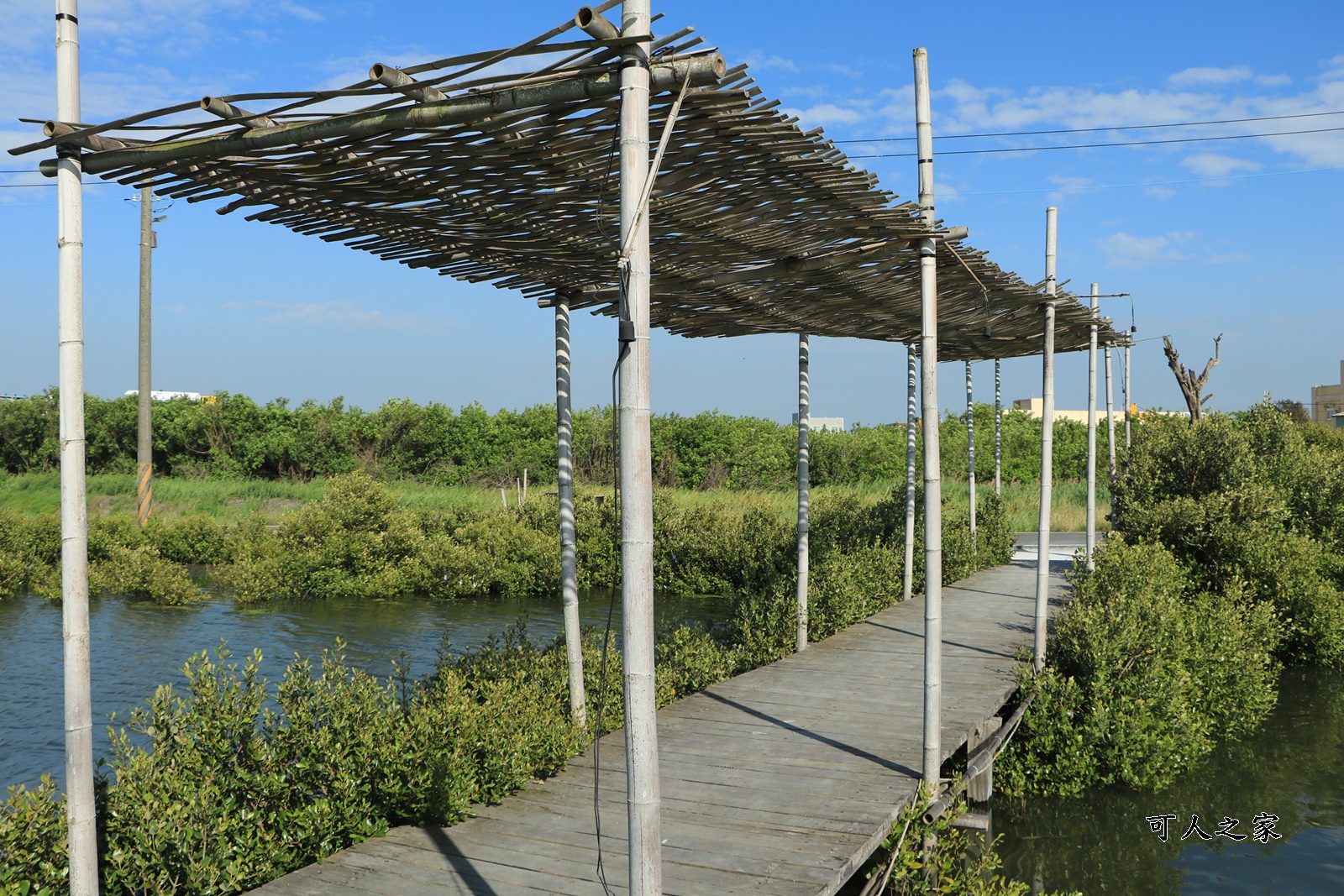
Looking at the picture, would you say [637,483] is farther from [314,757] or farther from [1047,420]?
[1047,420]

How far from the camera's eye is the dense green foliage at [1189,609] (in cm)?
831

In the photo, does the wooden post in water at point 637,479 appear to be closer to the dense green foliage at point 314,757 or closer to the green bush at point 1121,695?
the dense green foliage at point 314,757

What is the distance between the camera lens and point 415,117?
353 centimetres

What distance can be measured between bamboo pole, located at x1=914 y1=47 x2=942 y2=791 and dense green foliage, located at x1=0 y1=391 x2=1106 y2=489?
27.3 metres

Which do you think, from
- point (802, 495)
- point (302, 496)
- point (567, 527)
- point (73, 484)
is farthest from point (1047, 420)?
point (302, 496)

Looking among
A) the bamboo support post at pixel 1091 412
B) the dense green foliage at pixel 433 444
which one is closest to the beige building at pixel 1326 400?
the dense green foliage at pixel 433 444

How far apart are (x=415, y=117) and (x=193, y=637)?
1316 cm

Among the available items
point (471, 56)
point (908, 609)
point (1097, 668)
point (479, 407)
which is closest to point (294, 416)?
point (479, 407)

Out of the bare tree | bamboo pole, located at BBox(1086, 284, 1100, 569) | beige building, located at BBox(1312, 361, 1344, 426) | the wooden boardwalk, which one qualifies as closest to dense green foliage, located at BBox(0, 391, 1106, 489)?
the bare tree

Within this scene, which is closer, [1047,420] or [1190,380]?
[1047,420]

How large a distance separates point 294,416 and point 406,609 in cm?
1990

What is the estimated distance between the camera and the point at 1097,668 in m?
8.41

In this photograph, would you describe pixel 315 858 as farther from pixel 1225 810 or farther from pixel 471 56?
pixel 1225 810

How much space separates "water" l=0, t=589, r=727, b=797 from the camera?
10156 mm
